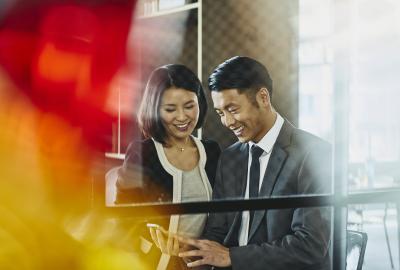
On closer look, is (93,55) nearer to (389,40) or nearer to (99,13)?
(99,13)

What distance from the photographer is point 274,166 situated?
176 centimetres

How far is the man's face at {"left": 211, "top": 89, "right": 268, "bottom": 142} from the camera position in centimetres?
170

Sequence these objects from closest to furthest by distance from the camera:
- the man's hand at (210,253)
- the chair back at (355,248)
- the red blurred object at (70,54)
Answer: the red blurred object at (70,54), the man's hand at (210,253), the chair back at (355,248)

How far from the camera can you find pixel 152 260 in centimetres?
165

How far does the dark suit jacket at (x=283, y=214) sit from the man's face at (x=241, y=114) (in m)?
0.05

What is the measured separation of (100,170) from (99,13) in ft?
1.61

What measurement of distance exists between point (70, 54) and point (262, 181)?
0.77 meters

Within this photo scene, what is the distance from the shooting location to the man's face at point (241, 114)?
1704 millimetres

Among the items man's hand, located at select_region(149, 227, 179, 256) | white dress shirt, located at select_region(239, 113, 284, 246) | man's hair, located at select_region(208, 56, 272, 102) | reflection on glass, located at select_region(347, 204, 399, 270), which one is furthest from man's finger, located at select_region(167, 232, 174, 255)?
reflection on glass, located at select_region(347, 204, 399, 270)

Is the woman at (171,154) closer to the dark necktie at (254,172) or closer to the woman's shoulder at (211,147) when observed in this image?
the woman's shoulder at (211,147)

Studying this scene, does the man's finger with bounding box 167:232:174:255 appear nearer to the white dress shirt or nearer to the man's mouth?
the white dress shirt

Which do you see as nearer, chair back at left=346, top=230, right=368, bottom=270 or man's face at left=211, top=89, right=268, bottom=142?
man's face at left=211, top=89, right=268, bottom=142

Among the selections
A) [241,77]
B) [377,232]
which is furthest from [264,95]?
[377,232]

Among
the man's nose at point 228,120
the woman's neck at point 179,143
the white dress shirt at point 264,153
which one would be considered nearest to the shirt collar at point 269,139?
the white dress shirt at point 264,153
